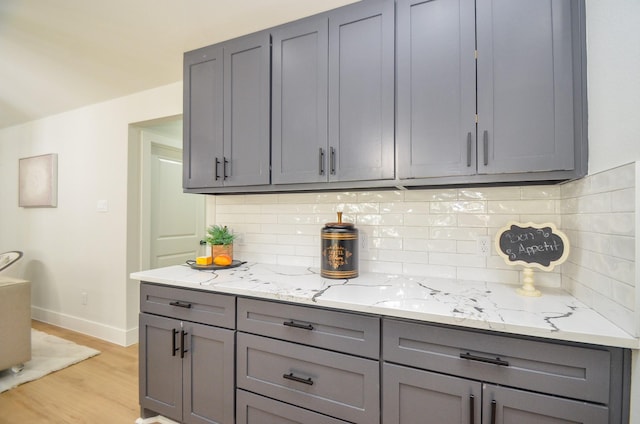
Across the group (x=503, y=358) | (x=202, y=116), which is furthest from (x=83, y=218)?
(x=503, y=358)

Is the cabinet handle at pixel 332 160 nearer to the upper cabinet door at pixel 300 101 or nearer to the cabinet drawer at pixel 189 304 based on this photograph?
the upper cabinet door at pixel 300 101

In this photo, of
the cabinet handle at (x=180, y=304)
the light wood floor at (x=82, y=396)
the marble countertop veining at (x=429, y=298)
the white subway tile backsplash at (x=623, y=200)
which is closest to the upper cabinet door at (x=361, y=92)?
the marble countertop veining at (x=429, y=298)

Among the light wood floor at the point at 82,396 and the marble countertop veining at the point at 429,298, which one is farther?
the light wood floor at the point at 82,396

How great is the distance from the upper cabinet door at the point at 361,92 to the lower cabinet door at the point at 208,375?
106 cm

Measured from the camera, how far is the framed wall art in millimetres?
3510

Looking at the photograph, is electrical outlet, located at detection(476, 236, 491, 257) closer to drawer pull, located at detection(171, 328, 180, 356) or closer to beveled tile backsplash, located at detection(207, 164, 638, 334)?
beveled tile backsplash, located at detection(207, 164, 638, 334)

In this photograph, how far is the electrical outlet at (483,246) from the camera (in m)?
1.63

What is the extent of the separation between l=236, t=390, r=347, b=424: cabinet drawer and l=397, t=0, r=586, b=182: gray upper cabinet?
119 cm

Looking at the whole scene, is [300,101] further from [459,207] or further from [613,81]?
[613,81]

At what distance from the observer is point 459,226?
5.56 feet

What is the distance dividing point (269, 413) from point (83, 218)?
312cm

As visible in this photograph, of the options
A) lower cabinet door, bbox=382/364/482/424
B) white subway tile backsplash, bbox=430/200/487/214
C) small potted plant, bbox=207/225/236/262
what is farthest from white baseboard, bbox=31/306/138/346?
white subway tile backsplash, bbox=430/200/487/214

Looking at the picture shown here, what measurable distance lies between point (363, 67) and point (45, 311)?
451 cm

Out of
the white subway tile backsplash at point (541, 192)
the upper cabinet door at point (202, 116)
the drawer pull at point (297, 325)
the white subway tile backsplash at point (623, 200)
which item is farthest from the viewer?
the upper cabinet door at point (202, 116)
